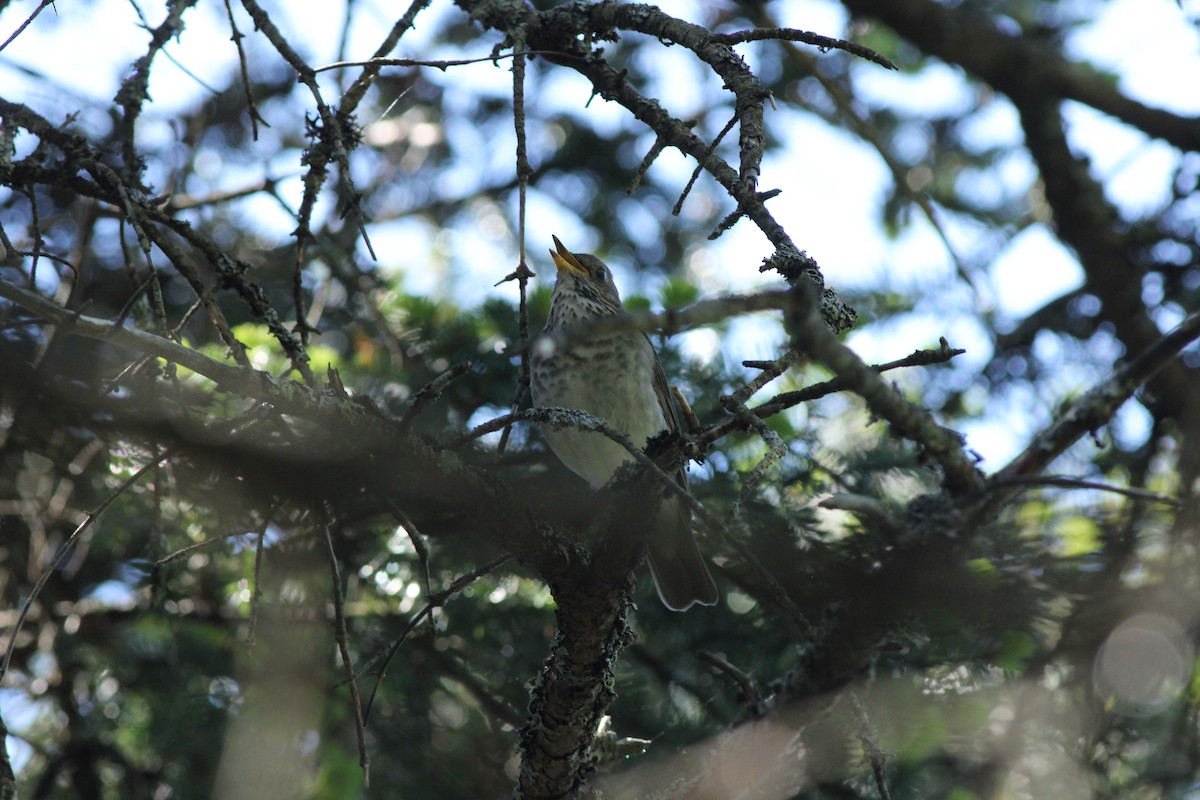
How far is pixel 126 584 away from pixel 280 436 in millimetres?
1925

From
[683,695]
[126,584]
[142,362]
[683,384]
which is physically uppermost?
[683,384]

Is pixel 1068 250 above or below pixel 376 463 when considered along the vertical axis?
above

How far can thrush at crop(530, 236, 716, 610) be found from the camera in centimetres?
317

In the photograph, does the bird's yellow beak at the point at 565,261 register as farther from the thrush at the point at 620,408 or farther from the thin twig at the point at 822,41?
the thin twig at the point at 822,41

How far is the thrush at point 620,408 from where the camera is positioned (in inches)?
125

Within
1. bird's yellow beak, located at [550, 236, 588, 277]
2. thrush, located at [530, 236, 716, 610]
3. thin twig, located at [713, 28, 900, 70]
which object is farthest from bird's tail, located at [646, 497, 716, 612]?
thin twig, located at [713, 28, 900, 70]

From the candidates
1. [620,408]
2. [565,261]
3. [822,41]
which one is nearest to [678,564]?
[620,408]

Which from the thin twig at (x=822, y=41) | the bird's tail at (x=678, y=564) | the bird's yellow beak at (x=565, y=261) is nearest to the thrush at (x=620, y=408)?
the bird's tail at (x=678, y=564)

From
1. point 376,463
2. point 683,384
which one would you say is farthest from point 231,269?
point 683,384

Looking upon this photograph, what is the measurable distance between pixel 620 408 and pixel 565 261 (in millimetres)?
943

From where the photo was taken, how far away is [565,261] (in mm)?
4141

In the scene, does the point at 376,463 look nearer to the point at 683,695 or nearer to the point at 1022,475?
the point at 1022,475

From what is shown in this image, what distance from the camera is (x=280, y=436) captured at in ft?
6.21

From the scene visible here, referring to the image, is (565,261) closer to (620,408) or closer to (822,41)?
(620,408)
